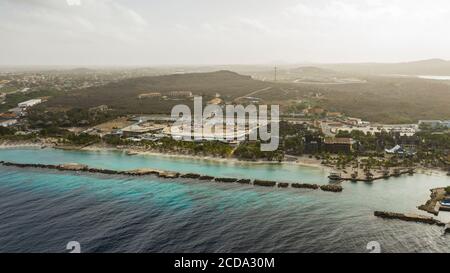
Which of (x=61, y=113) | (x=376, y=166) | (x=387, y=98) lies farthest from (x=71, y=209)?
(x=387, y=98)

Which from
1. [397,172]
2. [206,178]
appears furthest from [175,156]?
[397,172]

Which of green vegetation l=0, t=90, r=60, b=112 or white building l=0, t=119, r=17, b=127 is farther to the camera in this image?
green vegetation l=0, t=90, r=60, b=112

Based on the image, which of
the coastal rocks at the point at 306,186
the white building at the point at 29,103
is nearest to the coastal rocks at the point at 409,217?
the coastal rocks at the point at 306,186

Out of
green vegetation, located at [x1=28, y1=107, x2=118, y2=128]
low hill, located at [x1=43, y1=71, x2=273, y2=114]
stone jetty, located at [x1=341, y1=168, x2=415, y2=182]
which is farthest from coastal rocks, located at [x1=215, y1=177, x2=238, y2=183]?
low hill, located at [x1=43, y1=71, x2=273, y2=114]

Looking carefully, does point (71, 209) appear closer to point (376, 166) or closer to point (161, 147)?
point (161, 147)

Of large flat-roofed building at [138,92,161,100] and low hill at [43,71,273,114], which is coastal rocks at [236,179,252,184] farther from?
large flat-roofed building at [138,92,161,100]

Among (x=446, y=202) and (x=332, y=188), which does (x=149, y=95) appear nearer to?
(x=332, y=188)
